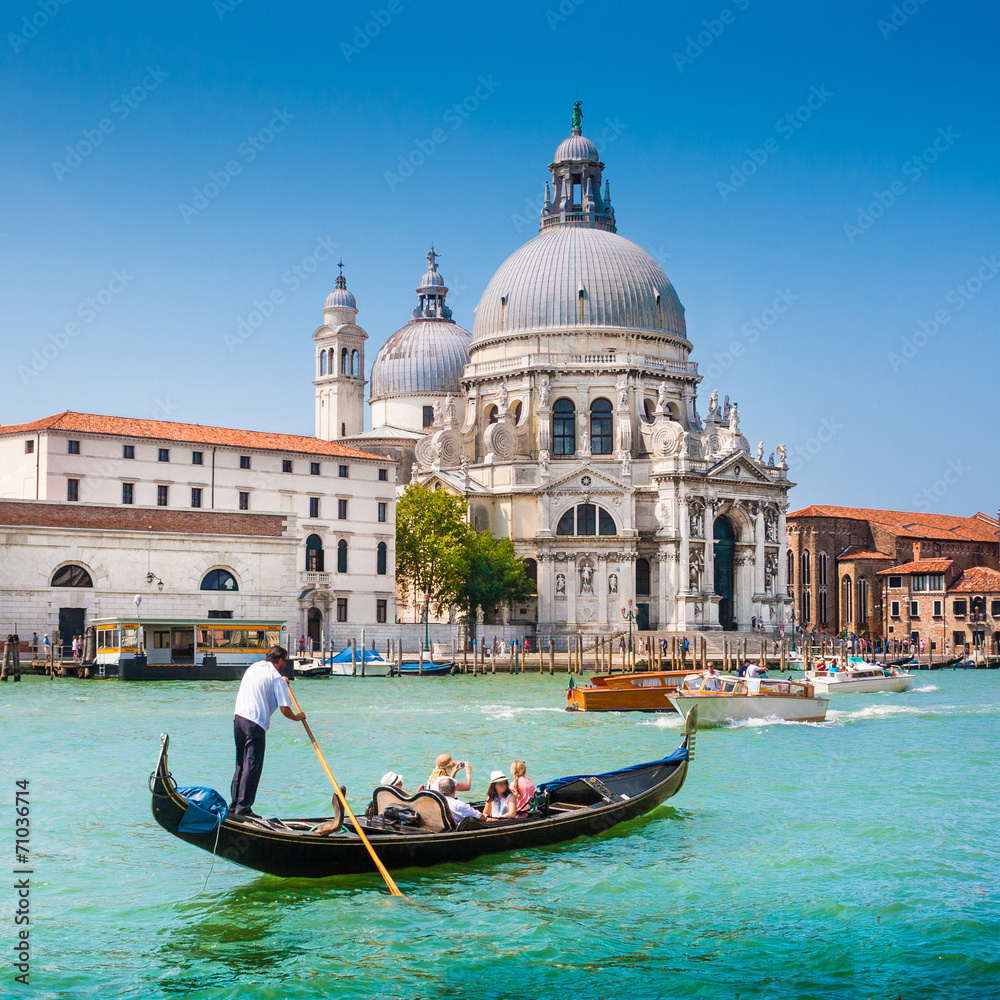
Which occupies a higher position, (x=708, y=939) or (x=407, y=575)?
(x=407, y=575)

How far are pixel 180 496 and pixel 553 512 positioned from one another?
18.2 metres

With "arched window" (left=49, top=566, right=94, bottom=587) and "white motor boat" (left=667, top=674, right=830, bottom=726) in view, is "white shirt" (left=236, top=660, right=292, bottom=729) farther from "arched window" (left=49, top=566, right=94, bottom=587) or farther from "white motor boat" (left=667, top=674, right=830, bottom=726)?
"arched window" (left=49, top=566, right=94, bottom=587)

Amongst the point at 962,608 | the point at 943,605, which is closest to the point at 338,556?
the point at 962,608

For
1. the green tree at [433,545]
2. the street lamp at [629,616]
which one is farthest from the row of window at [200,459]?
the street lamp at [629,616]

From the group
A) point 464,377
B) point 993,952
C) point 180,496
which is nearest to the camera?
point 993,952

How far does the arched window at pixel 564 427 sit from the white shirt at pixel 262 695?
171 ft

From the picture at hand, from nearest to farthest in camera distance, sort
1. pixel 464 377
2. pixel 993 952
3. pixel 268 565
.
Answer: pixel 993 952 < pixel 268 565 < pixel 464 377

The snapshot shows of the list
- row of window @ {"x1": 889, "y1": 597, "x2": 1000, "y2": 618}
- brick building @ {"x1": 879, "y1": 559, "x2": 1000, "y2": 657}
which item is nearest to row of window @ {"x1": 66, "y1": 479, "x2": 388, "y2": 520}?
brick building @ {"x1": 879, "y1": 559, "x2": 1000, "y2": 657}

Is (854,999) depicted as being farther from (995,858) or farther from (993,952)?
(995,858)

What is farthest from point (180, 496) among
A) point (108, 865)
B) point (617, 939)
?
point (617, 939)

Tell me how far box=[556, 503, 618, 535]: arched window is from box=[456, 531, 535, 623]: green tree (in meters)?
3.34

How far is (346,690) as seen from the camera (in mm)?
37844

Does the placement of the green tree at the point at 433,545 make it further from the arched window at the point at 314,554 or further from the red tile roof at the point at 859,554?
the red tile roof at the point at 859,554

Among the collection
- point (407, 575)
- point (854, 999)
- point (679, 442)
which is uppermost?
point (679, 442)
